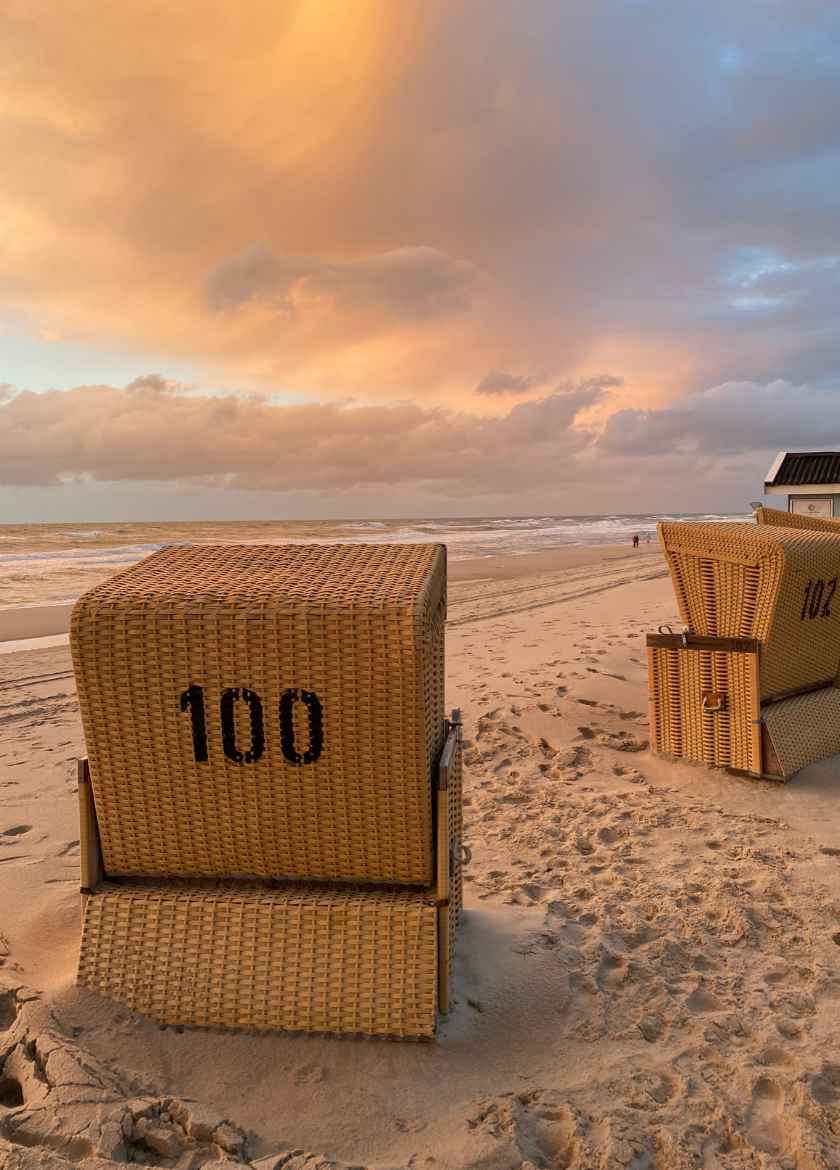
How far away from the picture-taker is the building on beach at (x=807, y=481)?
642 inches

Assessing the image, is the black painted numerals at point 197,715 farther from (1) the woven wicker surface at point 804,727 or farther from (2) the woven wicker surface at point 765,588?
(1) the woven wicker surface at point 804,727

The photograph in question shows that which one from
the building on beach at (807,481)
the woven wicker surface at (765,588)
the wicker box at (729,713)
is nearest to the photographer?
the woven wicker surface at (765,588)

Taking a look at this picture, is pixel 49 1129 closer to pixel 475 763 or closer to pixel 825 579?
pixel 475 763

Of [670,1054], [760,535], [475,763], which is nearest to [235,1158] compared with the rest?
[670,1054]

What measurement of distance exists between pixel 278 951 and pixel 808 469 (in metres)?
17.3

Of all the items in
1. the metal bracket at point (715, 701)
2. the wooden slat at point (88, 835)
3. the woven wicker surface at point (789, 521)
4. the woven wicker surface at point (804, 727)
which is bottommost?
the woven wicker surface at point (804, 727)

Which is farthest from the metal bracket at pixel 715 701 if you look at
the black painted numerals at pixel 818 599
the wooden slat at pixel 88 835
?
the wooden slat at pixel 88 835

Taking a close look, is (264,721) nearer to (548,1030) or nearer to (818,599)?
(548,1030)

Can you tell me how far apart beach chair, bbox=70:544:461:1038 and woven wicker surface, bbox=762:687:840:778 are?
9.84ft

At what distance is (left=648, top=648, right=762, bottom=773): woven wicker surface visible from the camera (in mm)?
4555

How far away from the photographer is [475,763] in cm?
502

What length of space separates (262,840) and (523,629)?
26.1ft

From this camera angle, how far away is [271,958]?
226 cm

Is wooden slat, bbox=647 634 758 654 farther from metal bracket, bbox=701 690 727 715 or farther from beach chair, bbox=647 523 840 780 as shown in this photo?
metal bracket, bbox=701 690 727 715
